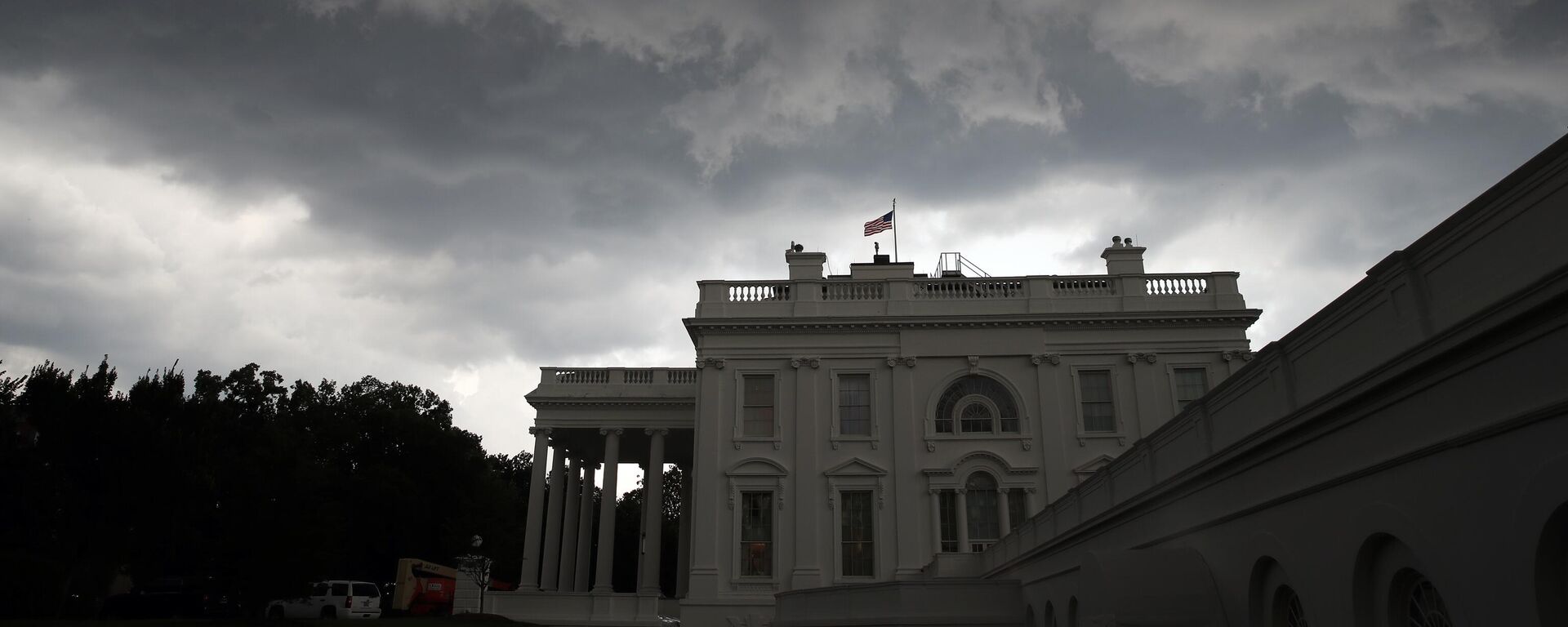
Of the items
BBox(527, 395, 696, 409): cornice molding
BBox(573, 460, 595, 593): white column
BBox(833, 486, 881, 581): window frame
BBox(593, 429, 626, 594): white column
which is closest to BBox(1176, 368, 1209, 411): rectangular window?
BBox(833, 486, 881, 581): window frame

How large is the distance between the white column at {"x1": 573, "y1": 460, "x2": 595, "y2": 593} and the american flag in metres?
15.8

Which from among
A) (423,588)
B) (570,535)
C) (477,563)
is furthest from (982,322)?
(423,588)

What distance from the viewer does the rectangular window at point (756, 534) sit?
98.3ft

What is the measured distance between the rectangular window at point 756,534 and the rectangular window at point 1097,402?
10.4 meters

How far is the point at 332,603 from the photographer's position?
117 ft

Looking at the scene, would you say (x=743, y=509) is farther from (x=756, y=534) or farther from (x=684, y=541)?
(x=684, y=541)

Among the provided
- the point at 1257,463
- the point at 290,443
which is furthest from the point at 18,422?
the point at 1257,463

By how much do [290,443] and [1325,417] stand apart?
4118 cm

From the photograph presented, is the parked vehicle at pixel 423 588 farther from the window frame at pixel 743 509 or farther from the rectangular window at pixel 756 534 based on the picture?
the rectangular window at pixel 756 534

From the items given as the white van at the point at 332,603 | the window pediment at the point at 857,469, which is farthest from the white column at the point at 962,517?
the white van at the point at 332,603

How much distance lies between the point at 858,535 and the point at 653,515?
9.15 meters

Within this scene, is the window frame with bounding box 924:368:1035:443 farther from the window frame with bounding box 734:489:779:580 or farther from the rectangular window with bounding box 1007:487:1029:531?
the window frame with bounding box 734:489:779:580

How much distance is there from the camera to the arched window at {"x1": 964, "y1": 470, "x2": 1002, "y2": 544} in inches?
1171

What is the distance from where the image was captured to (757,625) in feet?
94.5
